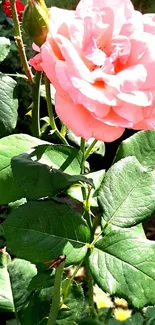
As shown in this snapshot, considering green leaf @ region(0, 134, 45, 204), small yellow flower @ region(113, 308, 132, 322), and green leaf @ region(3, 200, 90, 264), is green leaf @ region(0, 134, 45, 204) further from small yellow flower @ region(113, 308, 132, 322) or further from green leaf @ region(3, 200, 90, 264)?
small yellow flower @ region(113, 308, 132, 322)

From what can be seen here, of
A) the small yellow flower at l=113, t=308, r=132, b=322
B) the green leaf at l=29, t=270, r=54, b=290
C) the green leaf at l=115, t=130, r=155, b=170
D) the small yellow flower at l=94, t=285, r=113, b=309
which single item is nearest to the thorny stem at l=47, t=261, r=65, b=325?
the green leaf at l=29, t=270, r=54, b=290

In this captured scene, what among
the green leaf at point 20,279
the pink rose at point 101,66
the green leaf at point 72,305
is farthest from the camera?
the green leaf at point 20,279

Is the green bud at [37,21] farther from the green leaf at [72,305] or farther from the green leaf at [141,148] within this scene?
the green leaf at [72,305]

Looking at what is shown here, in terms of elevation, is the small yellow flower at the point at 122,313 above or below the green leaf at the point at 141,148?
below

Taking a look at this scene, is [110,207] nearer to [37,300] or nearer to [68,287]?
[68,287]

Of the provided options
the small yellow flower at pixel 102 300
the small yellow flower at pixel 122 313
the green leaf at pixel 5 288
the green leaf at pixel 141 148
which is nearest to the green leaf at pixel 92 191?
the green leaf at pixel 141 148
